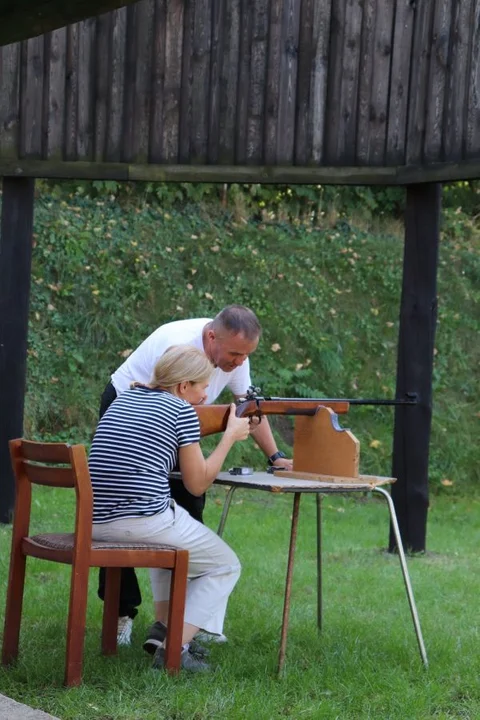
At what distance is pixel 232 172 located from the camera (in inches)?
294

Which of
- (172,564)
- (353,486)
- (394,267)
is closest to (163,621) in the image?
(172,564)

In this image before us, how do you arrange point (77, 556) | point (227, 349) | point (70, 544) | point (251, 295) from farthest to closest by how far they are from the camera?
point (251, 295)
point (227, 349)
point (70, 544)
point (77, 556)

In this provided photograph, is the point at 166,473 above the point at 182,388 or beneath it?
beneath

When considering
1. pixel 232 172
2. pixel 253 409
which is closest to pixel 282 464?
pixel 253 409

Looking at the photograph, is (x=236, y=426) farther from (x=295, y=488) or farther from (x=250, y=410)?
(x=295, y=488)

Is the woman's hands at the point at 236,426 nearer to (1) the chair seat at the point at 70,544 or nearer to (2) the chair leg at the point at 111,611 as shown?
(1) the chair seat at the point at 70,544

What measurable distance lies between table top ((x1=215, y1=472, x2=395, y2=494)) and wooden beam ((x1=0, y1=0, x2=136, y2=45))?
213 centimetres

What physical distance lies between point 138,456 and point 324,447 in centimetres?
96

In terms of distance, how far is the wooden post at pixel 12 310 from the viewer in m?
7.94

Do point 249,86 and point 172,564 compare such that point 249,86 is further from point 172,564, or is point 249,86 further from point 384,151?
point 172,564

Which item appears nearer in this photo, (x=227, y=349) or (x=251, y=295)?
(x=227, y=349)

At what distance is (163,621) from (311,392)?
244 inches

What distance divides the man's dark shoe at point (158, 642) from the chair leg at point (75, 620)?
58 centimetres

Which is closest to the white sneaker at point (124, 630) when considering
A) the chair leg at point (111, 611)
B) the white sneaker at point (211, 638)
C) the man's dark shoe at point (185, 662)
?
the chair leg at point (111, 611)
